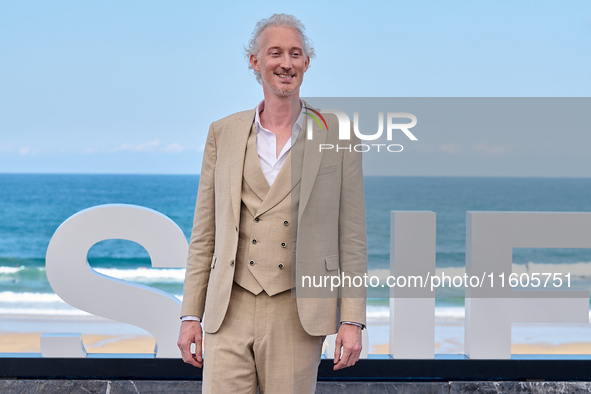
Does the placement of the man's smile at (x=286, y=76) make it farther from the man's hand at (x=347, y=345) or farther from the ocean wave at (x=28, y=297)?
the ocean wave at (x=28, y=297)

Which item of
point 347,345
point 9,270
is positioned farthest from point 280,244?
point 9,270

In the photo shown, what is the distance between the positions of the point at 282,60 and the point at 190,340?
0.93 metres

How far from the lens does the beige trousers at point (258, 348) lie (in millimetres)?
1748

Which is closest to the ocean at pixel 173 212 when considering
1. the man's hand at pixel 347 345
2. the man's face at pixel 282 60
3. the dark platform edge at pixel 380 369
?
the dark platform edge at pixel 380 369

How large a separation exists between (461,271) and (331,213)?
1439 cm

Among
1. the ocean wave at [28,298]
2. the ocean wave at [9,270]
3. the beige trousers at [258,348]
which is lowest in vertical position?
the ocean wave at [28,298]

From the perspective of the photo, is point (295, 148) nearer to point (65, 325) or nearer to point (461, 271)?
point (65, 325)

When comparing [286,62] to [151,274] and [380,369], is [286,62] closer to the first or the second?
[380,369]

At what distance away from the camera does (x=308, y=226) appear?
1.77 meters

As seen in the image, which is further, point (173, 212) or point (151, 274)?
point (173, 212)

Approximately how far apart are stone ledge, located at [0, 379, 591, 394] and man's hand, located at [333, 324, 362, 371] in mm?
1264

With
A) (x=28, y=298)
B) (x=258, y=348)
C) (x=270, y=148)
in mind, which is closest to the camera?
(x=258, y=348)

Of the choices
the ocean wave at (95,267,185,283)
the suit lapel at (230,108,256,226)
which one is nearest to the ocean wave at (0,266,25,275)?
the ocean wave at (95,267,185,283)

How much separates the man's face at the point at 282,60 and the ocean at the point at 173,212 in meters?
7.66
